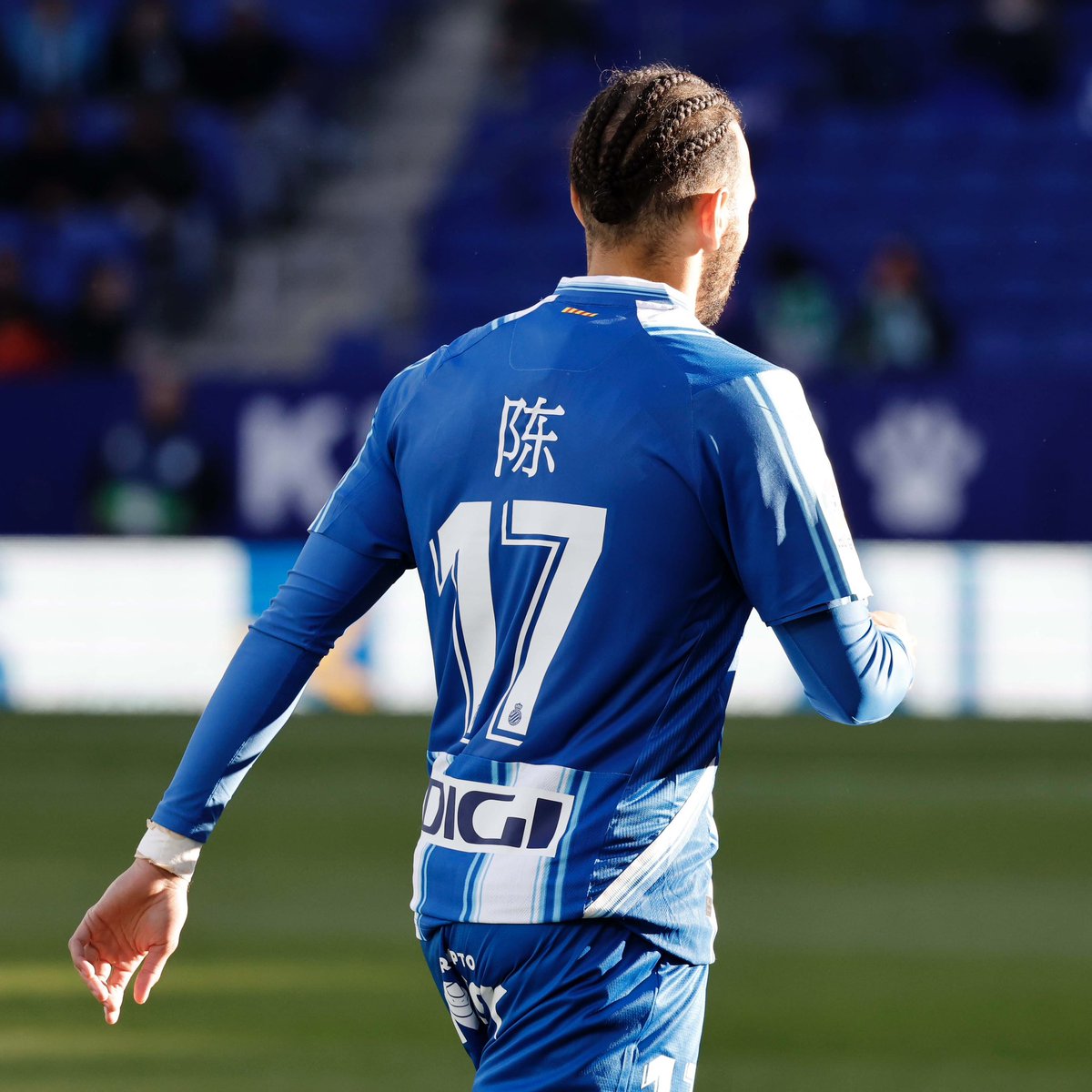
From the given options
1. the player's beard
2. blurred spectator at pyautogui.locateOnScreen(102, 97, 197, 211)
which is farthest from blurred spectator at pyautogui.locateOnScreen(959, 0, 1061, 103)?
the player's beard

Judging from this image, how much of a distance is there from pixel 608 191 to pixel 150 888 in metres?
0.96

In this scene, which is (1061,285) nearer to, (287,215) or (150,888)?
(287,215)

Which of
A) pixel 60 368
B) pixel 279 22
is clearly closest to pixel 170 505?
pixel 60 368

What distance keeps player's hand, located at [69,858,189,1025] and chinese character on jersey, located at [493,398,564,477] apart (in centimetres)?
63

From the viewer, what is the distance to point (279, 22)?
1734cm

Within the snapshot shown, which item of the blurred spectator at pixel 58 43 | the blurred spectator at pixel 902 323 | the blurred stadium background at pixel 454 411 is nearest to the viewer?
the blurred stadium background at pixel 454 411

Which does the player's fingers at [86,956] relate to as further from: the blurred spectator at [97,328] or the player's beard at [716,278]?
the blurred spectator at [97,328]

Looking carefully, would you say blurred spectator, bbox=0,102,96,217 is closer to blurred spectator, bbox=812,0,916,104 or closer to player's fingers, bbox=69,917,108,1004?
blurred spectator, bbox=812,0,916,104

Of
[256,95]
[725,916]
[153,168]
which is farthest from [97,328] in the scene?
[725,916]

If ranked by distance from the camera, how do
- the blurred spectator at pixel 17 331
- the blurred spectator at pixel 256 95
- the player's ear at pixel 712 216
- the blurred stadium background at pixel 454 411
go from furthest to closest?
the blurred spectator at pixel 256 95 → the blurred spectator at pixel 17 331 → the blurred stadium background at pixel 454 411 → the player's ear at pixel 712 216

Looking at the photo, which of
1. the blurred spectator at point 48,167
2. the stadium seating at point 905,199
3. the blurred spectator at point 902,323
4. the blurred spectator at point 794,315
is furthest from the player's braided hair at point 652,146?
the blurred spectator at point 48,167

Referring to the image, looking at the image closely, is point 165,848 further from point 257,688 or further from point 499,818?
point 499,818

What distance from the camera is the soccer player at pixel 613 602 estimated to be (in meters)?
2.07

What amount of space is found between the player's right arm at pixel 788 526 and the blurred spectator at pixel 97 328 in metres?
12.8
